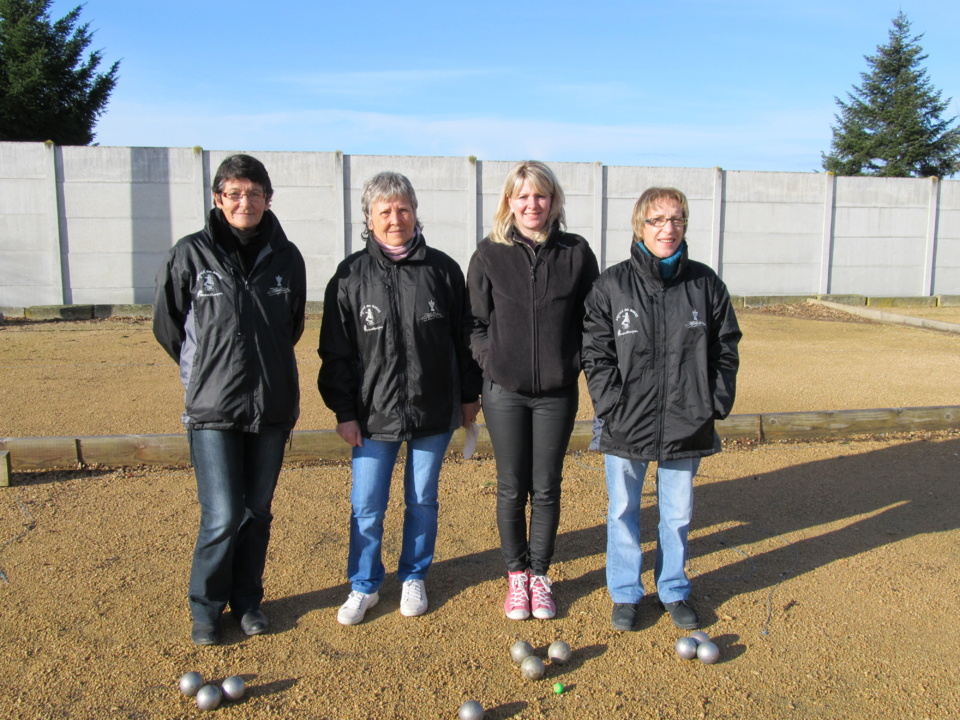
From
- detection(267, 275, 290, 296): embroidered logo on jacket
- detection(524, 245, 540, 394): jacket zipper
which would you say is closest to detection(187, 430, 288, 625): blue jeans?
detection(267, 275, 290, 296): embroidered logo on jacket

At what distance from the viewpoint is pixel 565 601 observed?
3.79 m

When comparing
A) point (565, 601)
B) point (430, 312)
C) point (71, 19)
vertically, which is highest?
point (71, 19)

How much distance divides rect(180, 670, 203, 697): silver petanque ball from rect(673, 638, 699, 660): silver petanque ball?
6.44ft

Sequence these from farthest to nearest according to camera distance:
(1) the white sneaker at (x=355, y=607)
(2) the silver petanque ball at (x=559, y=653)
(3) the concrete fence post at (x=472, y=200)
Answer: (3) the concrete fence post at (x=472, y=200), (1) the white sneaker at (x=355, y=607), (2) the silver petanque ball at (x=559, y=653)

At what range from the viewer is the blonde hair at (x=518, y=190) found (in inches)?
137

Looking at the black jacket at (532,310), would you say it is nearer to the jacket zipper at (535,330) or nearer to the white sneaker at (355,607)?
the jacket zipper at (535,330)

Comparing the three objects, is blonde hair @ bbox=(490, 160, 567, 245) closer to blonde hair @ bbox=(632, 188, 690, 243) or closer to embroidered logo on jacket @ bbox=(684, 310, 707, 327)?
blonde hair @ bbox=(632, 188, 690, 243)

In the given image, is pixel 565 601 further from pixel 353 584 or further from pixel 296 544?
pixel 296 544

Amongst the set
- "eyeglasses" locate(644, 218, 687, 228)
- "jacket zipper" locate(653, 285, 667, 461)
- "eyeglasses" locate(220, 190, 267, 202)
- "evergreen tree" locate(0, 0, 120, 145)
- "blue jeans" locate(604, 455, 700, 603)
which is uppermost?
"evergreen tree" locate(0, 0, 120, 145)

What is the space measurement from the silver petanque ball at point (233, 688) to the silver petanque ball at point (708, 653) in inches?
73.8

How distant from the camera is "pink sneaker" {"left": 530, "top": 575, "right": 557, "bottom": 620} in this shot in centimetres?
360

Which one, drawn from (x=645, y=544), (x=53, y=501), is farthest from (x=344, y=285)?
(x=53, y=501)

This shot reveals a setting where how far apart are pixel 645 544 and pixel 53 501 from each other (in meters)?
3.73

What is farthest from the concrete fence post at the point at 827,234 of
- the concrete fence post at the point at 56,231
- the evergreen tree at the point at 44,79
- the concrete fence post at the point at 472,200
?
the evergreen tree at the point at 44,79
